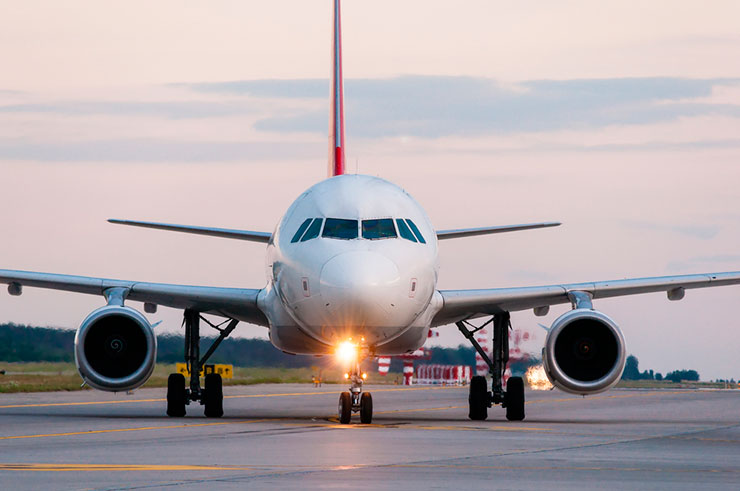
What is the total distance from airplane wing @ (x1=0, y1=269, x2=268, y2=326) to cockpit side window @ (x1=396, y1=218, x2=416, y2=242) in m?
4.07

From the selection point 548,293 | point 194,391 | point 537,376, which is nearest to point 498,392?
point 548,293

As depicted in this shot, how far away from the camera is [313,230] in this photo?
829 inches

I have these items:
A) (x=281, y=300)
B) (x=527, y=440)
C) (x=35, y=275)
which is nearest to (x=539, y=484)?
(x=527, y=440)

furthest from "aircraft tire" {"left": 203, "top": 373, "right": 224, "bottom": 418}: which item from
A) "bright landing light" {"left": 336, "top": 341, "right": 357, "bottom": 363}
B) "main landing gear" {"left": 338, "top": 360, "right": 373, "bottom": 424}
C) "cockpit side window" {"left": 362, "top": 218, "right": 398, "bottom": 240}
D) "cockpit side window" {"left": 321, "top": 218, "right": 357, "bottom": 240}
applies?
"cockpit side window" {"left": 362, "top": 218, "right": 398, "bottom": 240}

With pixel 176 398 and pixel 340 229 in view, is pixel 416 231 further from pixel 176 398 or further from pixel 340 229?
pixel 176 398

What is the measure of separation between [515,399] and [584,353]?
1.70 m

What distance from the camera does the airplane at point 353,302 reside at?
66.3ft

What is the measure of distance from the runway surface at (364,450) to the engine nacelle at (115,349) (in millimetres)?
753

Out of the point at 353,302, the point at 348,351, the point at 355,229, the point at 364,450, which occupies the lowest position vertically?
the point at 364,450

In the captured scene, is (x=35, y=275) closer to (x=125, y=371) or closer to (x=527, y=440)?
(x=125, y=371)

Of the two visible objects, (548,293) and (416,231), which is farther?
(548,293)

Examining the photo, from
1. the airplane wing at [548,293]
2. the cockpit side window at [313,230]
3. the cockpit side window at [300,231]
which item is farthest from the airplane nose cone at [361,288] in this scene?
the airplane wing at [548,293]

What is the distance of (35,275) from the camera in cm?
2430

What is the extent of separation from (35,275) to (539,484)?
48.8 feet
